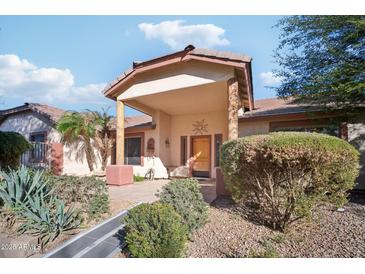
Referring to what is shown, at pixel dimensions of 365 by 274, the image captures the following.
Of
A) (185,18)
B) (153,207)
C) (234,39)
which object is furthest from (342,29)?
(153,207)

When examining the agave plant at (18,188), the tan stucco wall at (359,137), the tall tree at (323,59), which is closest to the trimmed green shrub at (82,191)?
the agave plant at (18,188)

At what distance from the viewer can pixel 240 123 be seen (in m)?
10.3

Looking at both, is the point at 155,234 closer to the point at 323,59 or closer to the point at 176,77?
the point at 176,77

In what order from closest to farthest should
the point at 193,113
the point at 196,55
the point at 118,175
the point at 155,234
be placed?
the point at 155,234 < the point at 196,55 < the point at 118,175 < the point at 193,113

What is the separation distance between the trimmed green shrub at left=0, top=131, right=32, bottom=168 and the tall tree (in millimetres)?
8547

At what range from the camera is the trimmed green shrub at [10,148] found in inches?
283

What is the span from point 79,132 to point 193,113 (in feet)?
20.0

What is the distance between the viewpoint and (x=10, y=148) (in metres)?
7.29

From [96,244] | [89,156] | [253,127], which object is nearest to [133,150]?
[89,156]

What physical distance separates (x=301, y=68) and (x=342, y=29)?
4.65 ft

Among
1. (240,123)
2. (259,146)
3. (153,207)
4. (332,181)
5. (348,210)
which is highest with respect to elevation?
(240,123)

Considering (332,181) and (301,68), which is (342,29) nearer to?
(301,68)

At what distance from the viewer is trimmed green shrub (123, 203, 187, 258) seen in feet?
11.4
